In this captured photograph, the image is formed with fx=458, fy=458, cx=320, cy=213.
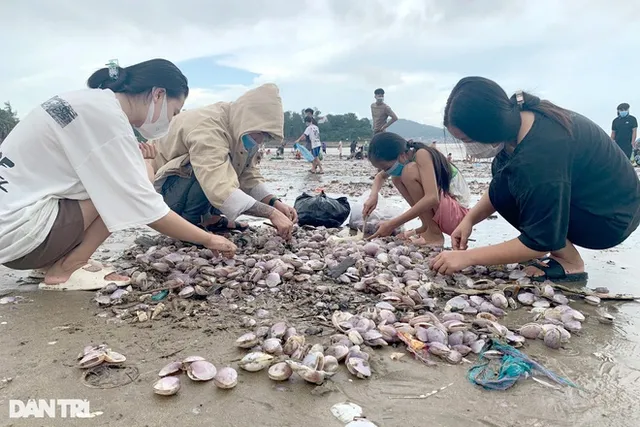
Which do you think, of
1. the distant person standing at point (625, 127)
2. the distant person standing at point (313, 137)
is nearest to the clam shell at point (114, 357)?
the distant person standing at point (625, 127)

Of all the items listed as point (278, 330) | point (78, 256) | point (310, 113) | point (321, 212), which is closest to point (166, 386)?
point (278, 330)

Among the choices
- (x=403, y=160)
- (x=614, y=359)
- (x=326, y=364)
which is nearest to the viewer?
(x=326, y=364)

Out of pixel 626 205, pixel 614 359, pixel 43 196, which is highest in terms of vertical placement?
pixel 43 196

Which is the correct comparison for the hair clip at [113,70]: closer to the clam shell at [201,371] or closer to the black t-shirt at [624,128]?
the clam shell at [201,371]

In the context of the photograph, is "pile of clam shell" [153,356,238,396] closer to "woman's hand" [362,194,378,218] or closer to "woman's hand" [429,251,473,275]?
"woman's hand" [429,251,473,275]

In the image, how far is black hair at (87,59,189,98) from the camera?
9.14ft

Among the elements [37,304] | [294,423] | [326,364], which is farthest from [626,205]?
[37,304]

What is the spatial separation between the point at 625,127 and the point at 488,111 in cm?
1061

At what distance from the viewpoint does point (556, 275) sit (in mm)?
3191

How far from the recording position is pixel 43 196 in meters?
2.58

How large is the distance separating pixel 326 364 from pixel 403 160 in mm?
2736

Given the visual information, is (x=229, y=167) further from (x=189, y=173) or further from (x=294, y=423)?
(x=294, y=423)

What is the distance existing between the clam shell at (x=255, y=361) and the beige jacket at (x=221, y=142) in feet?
5.64

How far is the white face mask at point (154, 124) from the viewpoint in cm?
289
